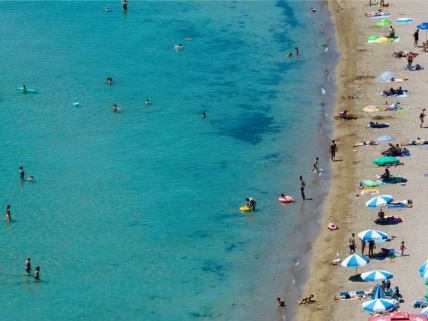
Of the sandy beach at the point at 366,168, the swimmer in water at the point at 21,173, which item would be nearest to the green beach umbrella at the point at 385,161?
the sandy beach at the point at 366,168

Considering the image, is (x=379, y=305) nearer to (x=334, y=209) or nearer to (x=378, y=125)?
(x=334, y=209)

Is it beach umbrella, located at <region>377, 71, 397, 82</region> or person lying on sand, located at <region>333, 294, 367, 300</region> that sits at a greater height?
beach umbrella, located at <region>377, 71, 397, 82</region>

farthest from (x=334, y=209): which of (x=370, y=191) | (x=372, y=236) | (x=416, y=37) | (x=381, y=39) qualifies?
(x=381, y=39)

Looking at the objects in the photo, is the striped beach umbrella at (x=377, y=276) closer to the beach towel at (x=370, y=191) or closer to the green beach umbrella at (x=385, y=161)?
the beach towel at (x=370, y=191)

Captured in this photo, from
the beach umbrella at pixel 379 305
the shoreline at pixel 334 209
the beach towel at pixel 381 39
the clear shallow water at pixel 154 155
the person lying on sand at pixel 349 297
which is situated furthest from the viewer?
the beach towel at pixel 381 39

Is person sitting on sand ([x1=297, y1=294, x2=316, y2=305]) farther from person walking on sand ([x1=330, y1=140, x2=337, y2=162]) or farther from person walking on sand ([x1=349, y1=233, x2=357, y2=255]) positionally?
person walking on sand ([x1=330, y1=140, x2=337, y2=162])

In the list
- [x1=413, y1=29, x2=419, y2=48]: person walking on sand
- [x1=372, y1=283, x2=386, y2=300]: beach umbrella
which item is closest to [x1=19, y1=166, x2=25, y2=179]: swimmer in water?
[x1=372, y1=283, x2=386, y2=300]: beach umbrella

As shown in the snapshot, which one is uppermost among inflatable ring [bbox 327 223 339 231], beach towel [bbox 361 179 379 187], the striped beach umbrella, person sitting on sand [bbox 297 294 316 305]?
beach towel [bbox 361 179 379 187]
